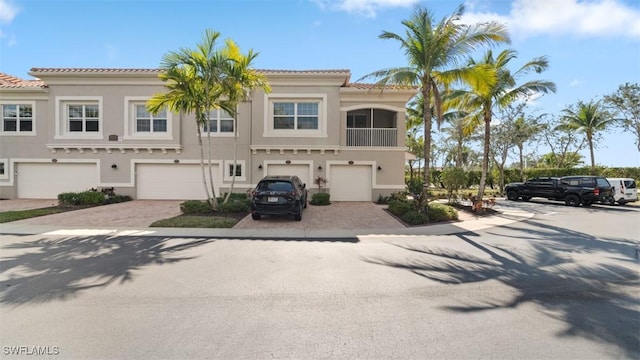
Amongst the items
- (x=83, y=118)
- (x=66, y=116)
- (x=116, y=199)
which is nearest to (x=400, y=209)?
(x=116, y=199)

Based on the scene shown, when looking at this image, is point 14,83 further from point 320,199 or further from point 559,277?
point 559,277

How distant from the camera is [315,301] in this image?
4617mm

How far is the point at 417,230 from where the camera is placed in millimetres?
10406

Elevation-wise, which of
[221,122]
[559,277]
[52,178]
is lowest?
[559,277]

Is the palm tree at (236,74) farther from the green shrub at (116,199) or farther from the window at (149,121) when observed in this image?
the green shrub at (116,199)

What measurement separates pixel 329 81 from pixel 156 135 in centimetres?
1034

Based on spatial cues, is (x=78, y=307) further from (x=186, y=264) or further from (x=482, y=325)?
(x=482, y=325)

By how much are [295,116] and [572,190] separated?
17.3 metres

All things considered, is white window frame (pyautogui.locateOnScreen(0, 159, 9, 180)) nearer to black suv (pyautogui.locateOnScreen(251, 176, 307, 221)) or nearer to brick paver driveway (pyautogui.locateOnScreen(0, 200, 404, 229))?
brick paver driveway (pyautogui.locateOnScreen(0, 200, 404, 229))

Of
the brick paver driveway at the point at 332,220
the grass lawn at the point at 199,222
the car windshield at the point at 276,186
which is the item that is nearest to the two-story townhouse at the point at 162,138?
the brick paver driveway at the point at 332,220

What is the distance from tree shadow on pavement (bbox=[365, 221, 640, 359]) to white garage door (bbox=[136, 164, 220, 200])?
13852 millimetres

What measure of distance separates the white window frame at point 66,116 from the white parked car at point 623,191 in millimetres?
30308

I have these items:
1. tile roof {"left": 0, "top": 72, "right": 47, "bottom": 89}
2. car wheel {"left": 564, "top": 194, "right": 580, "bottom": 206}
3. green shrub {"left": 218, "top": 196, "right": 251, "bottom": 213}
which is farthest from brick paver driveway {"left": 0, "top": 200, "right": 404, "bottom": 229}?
car wheel {"left": 564, "top": 194, "right": 580, "bottom": 206}

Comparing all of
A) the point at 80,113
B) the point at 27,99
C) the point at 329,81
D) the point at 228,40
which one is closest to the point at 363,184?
the point at 329,81
